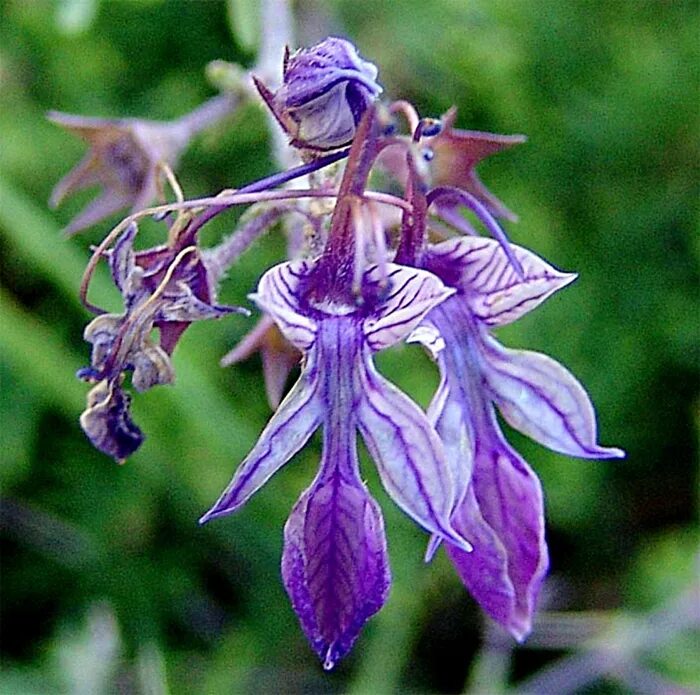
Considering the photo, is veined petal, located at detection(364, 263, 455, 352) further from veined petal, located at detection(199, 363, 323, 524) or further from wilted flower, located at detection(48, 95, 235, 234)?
wilted flower, located at detection(48, 95, 235, 234)

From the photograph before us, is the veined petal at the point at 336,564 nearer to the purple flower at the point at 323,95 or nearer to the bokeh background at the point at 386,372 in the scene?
the purple flower at the point at 323,95

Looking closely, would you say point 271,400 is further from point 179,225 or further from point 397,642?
point 397,642

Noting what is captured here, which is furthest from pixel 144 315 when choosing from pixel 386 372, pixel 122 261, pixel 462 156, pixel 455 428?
pixel 386 372

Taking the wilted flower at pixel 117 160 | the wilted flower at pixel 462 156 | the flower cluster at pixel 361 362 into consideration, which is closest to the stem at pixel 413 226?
the flower cluster at pixel 361 362

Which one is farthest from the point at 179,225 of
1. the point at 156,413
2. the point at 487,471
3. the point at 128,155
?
the point at 156,413

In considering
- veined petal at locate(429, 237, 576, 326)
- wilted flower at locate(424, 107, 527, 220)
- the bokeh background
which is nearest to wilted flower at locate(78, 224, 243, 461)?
veined petal at locate(429, 237, 576, 326)

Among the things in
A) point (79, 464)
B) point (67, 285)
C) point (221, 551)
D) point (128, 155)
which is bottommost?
point (221, 551)
